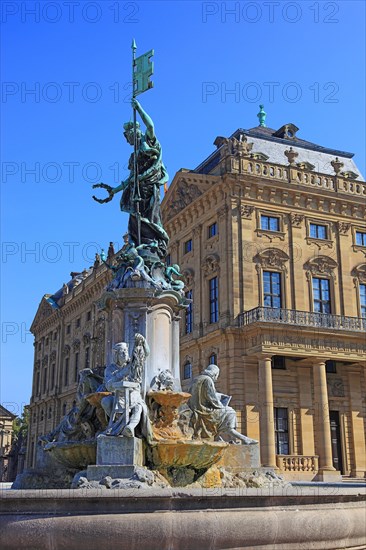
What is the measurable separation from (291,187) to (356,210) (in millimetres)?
4953

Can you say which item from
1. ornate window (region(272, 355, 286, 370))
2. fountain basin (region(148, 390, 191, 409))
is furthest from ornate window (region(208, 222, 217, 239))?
fountain basin (region(148, 390, 191, 409))

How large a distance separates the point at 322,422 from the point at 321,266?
30.5ft

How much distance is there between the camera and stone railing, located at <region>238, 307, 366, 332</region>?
113 feet

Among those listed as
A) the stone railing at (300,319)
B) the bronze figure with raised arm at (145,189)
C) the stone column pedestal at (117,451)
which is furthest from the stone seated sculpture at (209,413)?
the stone railing at (300,319)

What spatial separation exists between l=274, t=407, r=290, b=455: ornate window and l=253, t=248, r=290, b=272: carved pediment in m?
7.86

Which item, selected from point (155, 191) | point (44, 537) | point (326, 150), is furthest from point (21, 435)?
point (44, 537)

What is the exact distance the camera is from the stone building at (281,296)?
111ft

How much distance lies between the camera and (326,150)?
44.4 meters

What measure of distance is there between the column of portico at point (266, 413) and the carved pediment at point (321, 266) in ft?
23.0

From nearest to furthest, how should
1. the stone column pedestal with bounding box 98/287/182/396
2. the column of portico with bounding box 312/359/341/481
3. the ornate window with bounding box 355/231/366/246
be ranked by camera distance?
the stone column pedestal with bounding box 98/287/182/396, the column of portico with bounding box 312/359/341/481, the ornate window with bounding box 355/231/366/246

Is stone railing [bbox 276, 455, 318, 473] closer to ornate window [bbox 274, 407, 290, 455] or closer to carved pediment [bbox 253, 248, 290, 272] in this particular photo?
ornate window [bbox 274, 407, 290, 455]

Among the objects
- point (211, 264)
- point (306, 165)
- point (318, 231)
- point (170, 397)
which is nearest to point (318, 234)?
point (318, 231)

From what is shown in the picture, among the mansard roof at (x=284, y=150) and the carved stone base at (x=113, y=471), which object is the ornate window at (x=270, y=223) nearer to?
the mansard roof at (x=284, y=150)

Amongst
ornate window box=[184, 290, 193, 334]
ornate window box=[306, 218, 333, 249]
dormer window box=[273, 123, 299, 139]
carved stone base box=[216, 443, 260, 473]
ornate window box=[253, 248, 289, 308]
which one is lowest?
carved stone base box=[216, 443, 260, 473]
